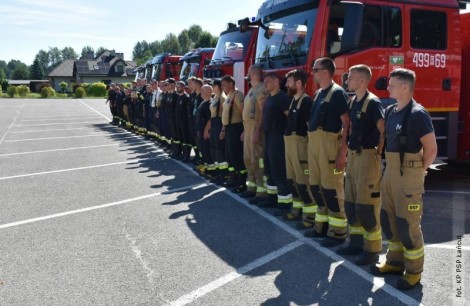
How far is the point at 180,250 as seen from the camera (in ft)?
15.9

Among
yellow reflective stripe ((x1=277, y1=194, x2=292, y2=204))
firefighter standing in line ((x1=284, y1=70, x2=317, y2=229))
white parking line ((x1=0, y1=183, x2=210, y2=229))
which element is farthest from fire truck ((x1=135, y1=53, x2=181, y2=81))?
firefighter standing in line ((x1=284, y1=70, x2=317, y2=229))

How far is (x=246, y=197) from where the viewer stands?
7105 mm

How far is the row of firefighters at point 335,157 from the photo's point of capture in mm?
3803

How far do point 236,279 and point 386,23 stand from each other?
449 cm

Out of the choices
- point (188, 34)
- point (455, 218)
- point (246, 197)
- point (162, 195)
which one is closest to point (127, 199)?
point (162, 195)

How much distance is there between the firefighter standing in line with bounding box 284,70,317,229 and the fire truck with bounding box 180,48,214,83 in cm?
932

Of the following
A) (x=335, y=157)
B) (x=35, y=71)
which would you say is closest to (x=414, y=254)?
(x=335, y=157)

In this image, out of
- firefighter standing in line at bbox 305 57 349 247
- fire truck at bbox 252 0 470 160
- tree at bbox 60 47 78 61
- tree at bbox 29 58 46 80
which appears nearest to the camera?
firefighter standing in line at bbox 305 57 349 247

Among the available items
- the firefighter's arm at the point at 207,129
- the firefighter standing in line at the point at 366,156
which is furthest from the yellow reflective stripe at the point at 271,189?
the firefighter's arm at the point at 207,129

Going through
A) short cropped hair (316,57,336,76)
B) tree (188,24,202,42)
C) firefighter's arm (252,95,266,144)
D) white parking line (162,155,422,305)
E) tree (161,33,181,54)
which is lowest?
white parking line (162,155,422,305)

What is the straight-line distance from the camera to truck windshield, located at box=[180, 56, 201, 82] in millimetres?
14969

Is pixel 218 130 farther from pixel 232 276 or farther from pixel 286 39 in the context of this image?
pixel 232 276

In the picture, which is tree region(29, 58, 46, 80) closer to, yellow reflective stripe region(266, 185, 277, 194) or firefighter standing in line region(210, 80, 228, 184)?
firefighter standing in line region(210, 80, 228, 184)

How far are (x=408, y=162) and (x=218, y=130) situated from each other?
4.73m
